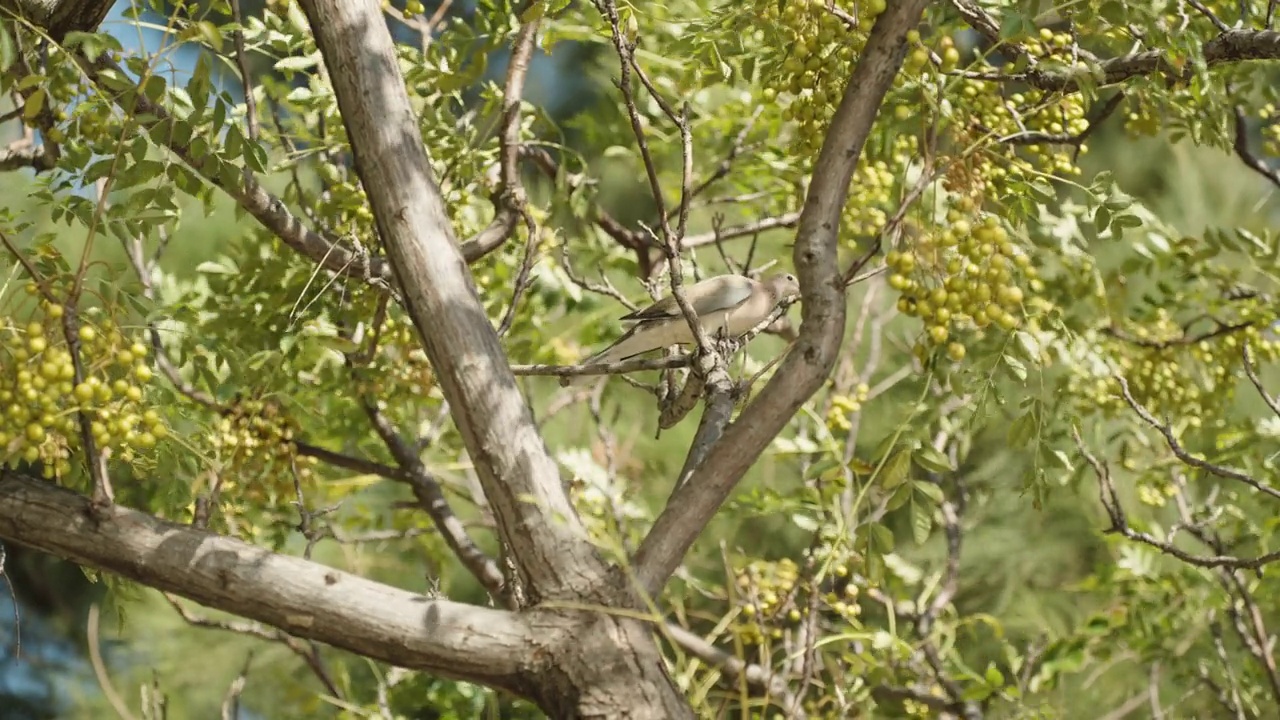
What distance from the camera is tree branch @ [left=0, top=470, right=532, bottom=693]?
1265 millimetres

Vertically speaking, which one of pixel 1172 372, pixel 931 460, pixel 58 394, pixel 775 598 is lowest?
pixel 775 598

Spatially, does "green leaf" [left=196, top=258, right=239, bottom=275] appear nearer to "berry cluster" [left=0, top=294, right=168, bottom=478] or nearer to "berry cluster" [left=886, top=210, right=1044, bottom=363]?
"berry cluster" [left=0, top=294, right=168, bottom=478]

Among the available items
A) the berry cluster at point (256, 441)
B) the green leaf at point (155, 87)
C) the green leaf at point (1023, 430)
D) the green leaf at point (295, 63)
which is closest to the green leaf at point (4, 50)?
the green leaf at point (155, 87)

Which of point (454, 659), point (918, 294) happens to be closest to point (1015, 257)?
point (918, 294)

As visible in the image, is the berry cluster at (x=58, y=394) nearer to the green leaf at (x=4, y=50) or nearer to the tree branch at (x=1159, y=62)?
the green leaf at (x=4, y=50)

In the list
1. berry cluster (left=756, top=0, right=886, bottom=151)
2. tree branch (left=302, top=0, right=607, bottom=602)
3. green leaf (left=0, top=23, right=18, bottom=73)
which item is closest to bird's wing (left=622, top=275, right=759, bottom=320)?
berry cluster (left=756, top=0, right=886, bottom=151)

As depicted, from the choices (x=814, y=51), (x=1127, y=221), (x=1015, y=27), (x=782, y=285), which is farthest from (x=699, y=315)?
(x=1015, y=27)

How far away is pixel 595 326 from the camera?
2.77 metres

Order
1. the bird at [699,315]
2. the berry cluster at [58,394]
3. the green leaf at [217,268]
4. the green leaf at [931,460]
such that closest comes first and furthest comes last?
the berry cluster at [58,394] → the green leaf at [931,460] → the bird at [699,315] → the green leaf at [217,268]

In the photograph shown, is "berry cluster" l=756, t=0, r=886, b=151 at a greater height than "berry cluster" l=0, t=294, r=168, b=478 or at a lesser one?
greater

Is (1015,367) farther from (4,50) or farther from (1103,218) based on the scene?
(4,50)

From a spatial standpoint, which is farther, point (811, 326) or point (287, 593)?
point (811, 326)

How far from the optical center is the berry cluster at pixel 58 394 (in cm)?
126

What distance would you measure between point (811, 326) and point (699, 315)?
33.0 inches
